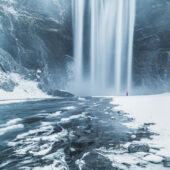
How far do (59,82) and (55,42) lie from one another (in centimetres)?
1226

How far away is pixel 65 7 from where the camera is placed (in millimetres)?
42406

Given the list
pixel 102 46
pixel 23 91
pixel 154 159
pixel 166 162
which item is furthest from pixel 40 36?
pixel 166 162

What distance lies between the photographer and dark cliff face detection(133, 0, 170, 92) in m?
36.8

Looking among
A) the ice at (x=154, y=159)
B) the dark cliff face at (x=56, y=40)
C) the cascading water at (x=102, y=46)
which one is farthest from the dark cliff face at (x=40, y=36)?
the ice at (x=154, y=159)

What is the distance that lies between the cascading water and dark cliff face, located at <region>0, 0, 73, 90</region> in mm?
3886

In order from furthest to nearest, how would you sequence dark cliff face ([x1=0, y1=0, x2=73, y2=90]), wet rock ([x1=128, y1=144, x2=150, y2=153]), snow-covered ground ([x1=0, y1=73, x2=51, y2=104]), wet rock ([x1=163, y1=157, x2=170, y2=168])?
dark cliff face ([x1=0, y1=0, x2=73, y2=90]) → snow-covered ground ([x1=0, y1=73, x2=51, y2=104]) → wet rock ([x1=128, y1=144, x2=150, y2=153]) → wet rock ([x1=163, y1=157, x2=170, y2=168])

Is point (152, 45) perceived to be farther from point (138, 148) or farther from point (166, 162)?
point (166, 162)

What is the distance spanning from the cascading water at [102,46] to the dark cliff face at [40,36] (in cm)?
389

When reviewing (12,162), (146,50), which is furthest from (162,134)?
(146,50)

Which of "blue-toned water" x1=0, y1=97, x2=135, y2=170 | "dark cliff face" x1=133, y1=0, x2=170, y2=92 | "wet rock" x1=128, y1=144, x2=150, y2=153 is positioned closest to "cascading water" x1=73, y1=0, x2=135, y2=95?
"dark cliff face" x1=133, y1=0, x2=170, y2=92

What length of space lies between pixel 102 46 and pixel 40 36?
1969 centimetres

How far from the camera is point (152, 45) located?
39.5m

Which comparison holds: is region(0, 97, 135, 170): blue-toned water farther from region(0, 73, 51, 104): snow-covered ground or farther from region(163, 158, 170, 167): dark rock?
region(0, 73, 51, 104): snow-covered ground

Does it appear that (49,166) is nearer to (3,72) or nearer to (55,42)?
(3,72)
